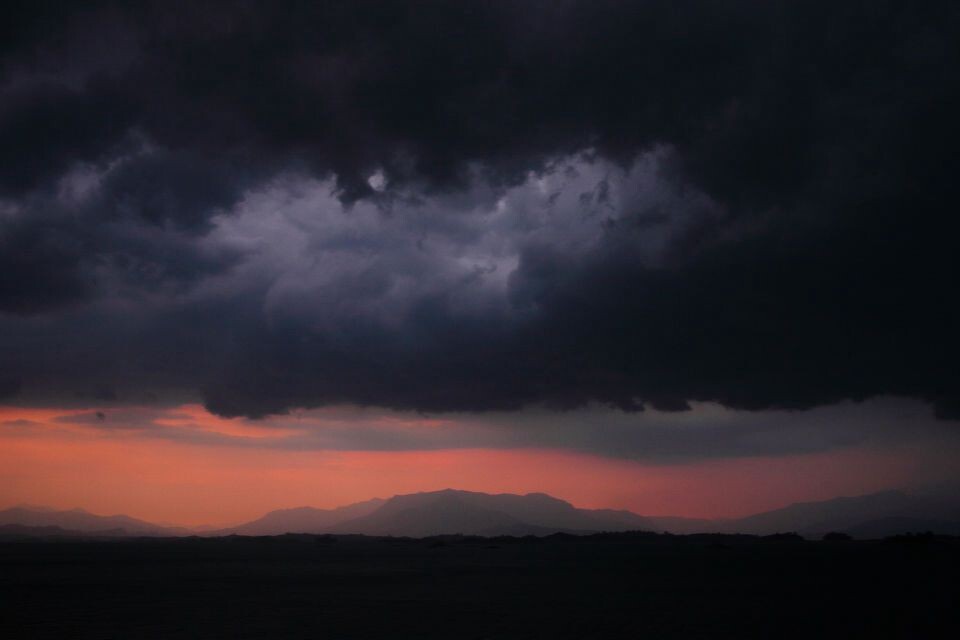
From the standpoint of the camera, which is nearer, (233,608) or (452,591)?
(233,608)

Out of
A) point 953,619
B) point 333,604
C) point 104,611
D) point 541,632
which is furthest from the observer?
point 333,604

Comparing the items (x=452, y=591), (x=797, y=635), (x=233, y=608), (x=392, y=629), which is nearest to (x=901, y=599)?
(x=797, y=635)

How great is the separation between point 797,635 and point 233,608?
132ft

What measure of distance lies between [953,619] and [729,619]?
15187 mm

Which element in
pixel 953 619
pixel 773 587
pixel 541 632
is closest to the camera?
pixel 541 632

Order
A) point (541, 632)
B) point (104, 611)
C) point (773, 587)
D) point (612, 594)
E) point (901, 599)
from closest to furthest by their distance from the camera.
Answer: point (541, 632) → point (104, 611) → point (901, 599) → point (612, 594) → point (773, 587)

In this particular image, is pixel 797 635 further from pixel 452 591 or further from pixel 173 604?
pixel 173 604

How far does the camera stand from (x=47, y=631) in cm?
4259

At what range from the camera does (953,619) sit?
49.7 m

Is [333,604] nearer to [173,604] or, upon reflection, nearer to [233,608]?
[233,608]

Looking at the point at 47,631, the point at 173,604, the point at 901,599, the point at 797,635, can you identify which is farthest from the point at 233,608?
the point at 901,599

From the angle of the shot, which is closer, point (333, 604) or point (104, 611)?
point (104, 611)

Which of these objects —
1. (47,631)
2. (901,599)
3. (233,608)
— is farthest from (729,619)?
(47,631)

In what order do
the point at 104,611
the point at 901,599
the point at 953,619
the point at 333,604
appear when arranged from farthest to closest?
1. the point at 901,599
2. the point at 333,604
3. the point at 104,611
4. the point at 953,619
